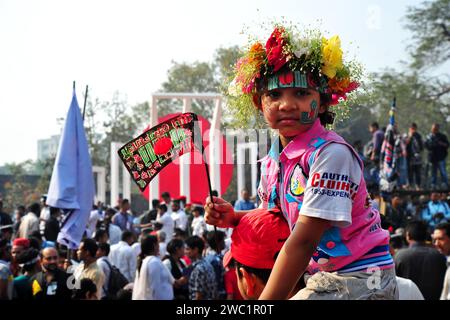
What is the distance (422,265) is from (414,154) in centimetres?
1247

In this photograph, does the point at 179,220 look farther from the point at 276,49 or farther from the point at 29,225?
the point at 276,49

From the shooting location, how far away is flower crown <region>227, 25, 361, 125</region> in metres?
3.18

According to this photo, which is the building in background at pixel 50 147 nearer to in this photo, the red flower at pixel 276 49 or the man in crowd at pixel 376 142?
the man in crowd at pixel 376 142

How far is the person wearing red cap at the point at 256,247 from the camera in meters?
2.90

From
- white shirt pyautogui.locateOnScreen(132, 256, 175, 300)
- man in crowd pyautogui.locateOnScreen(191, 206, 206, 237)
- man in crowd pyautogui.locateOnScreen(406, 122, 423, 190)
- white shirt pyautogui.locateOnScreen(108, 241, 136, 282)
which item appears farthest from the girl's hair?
man in crowd pyautogui.locateOnScreen(406, 122, 423, 190)

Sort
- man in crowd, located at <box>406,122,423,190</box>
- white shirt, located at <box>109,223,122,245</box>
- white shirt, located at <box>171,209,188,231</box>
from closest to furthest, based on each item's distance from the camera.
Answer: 1. white shirt, located at <box>109,223,122,245</box>
2. white shirt, located at <box>171,209,188,231</box>
3. man in crowd, located at <box>406,122,423,190</box>

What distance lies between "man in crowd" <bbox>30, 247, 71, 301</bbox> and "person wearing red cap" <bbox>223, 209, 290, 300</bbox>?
202 inches

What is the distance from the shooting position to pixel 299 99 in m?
3.14

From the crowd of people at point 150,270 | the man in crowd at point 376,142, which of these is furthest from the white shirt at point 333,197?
the man in crowd at point 376,142

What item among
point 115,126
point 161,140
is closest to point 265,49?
point 161,140

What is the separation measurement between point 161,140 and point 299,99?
62cm

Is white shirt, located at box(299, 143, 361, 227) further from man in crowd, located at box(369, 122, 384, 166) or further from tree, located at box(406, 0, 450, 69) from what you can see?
tree, located at box(406, 0, 450, 69)

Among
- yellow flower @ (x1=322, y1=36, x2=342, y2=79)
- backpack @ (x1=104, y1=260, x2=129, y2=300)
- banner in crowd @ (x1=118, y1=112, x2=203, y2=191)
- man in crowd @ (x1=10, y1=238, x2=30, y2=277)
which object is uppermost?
yellow flower @ (x1=322, y1=36, x2=342, y2=79)

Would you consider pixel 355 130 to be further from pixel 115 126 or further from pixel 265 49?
pixel 265 49
